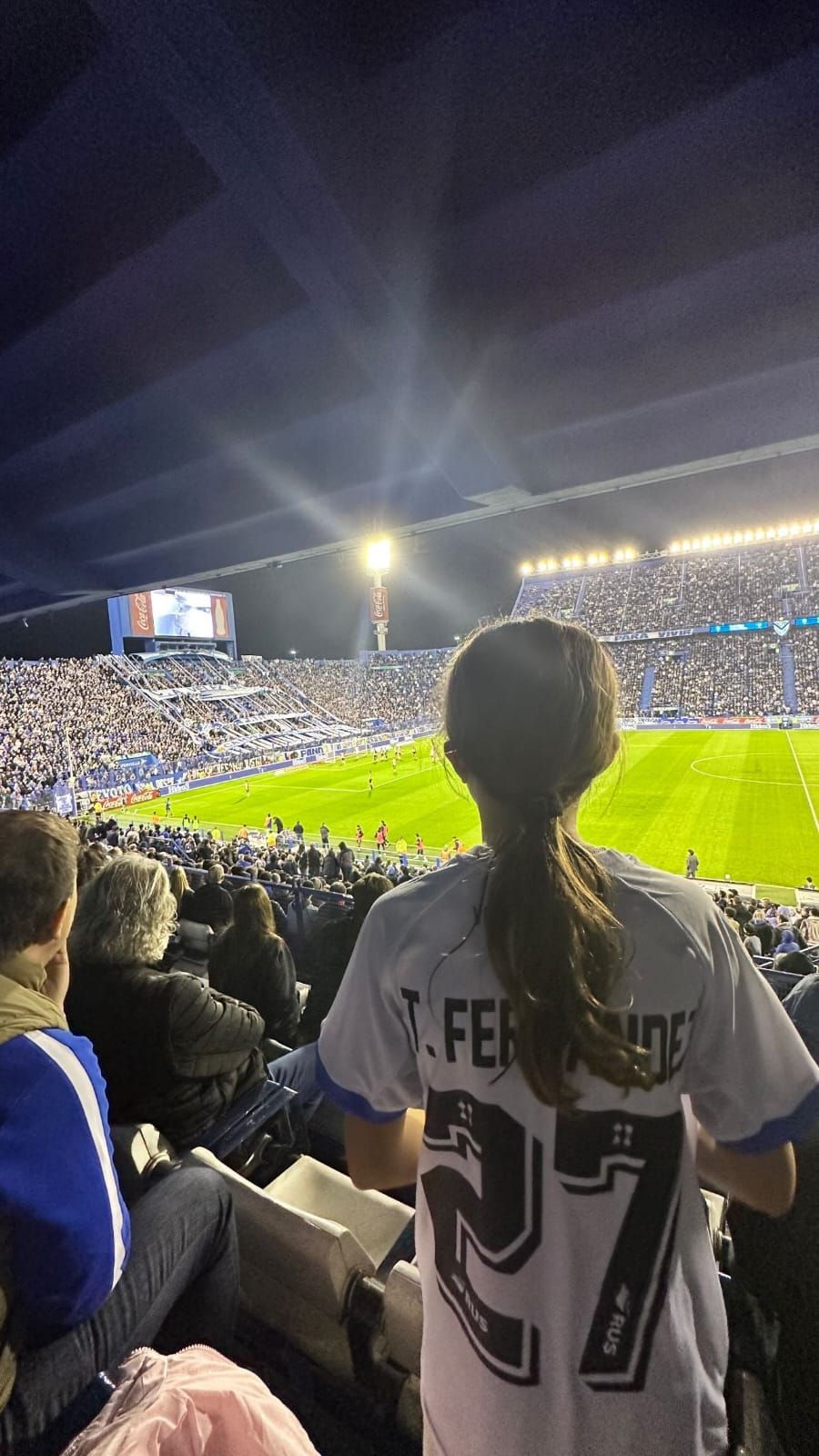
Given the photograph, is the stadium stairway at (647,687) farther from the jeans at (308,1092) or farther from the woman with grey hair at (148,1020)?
the woman with grey hair at (148,1020)

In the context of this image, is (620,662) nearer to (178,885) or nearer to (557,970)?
(178,885)

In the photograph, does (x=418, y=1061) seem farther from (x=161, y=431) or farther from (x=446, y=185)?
(x=161, y=431)

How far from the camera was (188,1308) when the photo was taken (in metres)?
1.85

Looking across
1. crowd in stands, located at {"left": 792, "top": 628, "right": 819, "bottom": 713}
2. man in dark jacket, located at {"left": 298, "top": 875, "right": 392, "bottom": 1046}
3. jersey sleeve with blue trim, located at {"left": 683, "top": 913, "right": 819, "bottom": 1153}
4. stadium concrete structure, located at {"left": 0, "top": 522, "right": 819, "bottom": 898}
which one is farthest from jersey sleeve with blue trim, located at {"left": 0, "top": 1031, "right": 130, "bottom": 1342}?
crowd in stands, located at {"left": 792, "top": 628, "right": 819, "bottom": 713}

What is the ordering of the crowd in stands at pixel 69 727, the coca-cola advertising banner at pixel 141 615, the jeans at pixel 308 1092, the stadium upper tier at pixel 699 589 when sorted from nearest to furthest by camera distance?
the jeans at pixel 308 1092, the crowd in stands at pixel 69 727, the stadium upper tier at pixel 699 589, the coca-cola advertising banner at pixel 141 615

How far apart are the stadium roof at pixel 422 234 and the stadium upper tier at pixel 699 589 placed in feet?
143

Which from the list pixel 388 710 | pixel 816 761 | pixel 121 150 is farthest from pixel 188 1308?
pixel 388 710

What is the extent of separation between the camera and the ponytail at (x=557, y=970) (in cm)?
90

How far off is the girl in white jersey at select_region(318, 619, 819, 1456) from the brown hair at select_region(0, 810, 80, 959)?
3.69 ft

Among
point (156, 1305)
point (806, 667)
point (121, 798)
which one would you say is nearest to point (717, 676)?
point (806, 667)

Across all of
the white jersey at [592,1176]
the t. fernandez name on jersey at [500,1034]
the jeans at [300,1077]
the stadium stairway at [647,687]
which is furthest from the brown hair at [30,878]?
the stadium stairway at [647,687]

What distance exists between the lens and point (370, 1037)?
1.07 metres

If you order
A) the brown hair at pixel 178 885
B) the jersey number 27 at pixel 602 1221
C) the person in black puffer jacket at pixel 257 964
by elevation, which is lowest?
the brown hair at pixel 178 885

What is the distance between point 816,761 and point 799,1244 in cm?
2863
